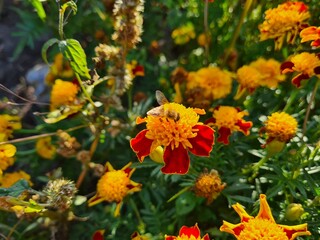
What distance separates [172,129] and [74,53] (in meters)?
0.40

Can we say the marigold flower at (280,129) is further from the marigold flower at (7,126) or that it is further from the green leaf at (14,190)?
the marigold flower at (7,126)

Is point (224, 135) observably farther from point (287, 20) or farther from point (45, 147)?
point (45, 147)

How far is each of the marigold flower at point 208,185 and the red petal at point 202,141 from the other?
0.60 ft

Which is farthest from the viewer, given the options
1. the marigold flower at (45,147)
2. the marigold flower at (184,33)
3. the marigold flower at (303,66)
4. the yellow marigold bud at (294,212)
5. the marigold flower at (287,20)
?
the marigold flower at (184,33)

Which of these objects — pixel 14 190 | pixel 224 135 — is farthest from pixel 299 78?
pixel 14 190

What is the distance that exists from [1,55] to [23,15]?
0.50m

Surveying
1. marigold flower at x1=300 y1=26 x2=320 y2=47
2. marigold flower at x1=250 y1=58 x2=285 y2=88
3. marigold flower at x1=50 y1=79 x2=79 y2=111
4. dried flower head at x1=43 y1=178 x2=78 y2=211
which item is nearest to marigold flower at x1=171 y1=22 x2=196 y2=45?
marigold flower at x1=250 y1=58 x2=285 y2=88

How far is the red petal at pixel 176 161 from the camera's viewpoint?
3.72ft

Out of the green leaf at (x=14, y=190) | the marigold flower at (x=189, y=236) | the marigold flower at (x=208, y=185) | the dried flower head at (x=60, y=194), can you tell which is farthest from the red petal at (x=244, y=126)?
the green leaf at (x=14, y=190)

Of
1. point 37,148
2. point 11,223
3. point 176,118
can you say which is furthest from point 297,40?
point 11,223

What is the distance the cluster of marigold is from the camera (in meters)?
1.14

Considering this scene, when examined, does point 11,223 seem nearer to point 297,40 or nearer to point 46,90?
point 46,90

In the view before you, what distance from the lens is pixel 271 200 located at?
1.47 meters

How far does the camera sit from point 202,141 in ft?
3.87
